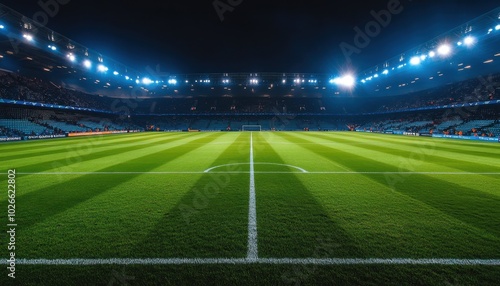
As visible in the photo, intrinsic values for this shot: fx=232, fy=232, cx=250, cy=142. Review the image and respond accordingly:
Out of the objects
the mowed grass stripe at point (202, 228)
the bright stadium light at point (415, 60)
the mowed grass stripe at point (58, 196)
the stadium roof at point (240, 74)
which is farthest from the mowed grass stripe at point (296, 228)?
the bright stadium light at point (415, 60)

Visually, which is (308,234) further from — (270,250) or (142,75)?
(142,75)

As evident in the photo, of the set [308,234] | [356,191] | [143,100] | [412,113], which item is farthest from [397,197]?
[143,100]

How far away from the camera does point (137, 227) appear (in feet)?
13.0

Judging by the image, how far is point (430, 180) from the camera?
7223mm

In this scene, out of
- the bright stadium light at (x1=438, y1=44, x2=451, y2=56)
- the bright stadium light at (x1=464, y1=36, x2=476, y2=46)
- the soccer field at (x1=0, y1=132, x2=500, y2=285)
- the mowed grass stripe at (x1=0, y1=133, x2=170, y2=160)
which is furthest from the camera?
the bright stadium light at (x1=438, y1=44, x2=451, y2=56)

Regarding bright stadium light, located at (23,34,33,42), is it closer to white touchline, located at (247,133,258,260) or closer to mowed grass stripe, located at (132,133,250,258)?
mowed grass stripe, located at (132,133,250,258)

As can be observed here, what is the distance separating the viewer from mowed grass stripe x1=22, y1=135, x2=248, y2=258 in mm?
3250

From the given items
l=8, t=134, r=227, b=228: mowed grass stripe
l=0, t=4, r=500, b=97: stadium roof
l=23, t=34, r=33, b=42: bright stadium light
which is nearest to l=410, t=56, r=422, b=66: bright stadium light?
l=0, t=4, r=500, b=97: stadium roof

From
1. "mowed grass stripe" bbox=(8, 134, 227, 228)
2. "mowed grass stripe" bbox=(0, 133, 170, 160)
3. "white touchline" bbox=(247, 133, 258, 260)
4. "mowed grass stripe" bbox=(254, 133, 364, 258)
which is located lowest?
"mowed grass stripe" bbox=(0, 133, 170, 160)

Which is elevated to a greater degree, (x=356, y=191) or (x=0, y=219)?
(x=356, y=191)

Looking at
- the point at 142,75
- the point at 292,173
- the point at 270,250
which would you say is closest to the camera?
the point at 270,250

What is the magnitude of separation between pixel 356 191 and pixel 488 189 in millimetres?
3583

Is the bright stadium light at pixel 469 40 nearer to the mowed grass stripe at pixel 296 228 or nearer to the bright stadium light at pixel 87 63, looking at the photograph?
the mowed grass stripe at pixel 296 228

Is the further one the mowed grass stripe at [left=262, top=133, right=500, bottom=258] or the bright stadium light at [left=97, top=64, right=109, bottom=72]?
the bright stadium light at [left=97, top=64, right=109, bottom=72]
